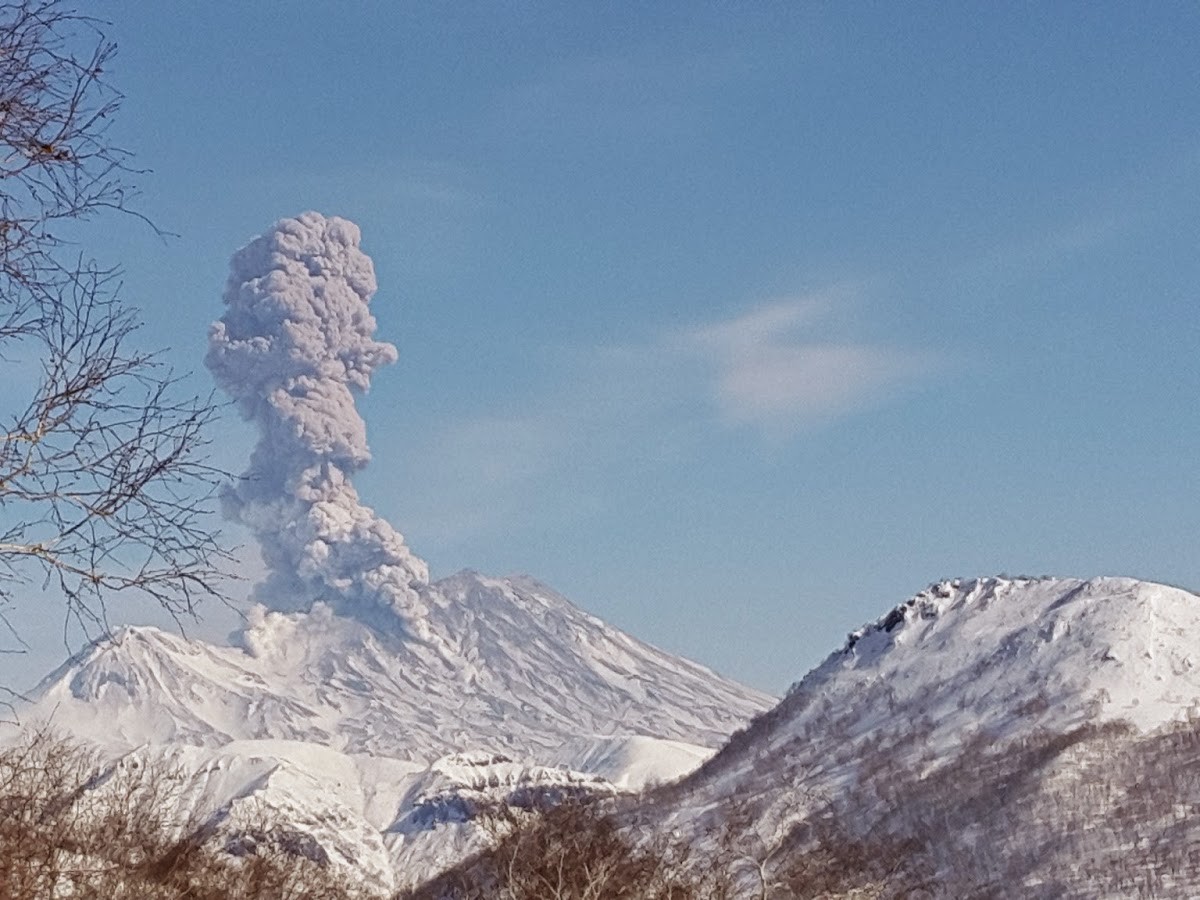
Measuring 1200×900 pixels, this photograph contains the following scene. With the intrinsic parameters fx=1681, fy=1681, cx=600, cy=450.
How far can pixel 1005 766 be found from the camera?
5832 inches

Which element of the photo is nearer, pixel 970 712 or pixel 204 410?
pixel 204 410

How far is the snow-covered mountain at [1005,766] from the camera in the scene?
123 m

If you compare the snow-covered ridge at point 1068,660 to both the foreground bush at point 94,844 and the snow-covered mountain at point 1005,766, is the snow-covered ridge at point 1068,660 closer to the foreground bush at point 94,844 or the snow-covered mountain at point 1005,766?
the snow-covered mountain at point 1005,766

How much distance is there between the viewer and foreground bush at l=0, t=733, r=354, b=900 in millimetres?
8586

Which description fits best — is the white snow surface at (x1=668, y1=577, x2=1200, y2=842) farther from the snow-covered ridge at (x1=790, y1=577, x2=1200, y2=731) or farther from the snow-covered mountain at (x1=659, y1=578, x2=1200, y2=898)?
the snow-covered mountain at (x1=659, y1=578, x2=1200, y2=898)

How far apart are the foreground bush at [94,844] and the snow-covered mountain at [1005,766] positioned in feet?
202

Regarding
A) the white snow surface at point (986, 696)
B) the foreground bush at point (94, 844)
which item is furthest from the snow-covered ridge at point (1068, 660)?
the foreground bush at point (94, 844)

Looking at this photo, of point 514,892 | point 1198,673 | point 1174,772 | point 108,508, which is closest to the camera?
point 108,508

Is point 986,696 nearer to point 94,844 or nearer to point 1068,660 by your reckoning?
point 1068,660

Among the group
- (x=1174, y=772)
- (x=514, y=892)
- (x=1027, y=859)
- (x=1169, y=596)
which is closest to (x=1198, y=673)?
(x=1169, y=596)

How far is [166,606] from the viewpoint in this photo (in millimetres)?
7090

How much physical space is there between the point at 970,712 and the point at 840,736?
647 inches

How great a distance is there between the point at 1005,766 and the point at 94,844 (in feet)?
446

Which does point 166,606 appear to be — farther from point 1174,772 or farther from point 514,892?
point 1174,772
